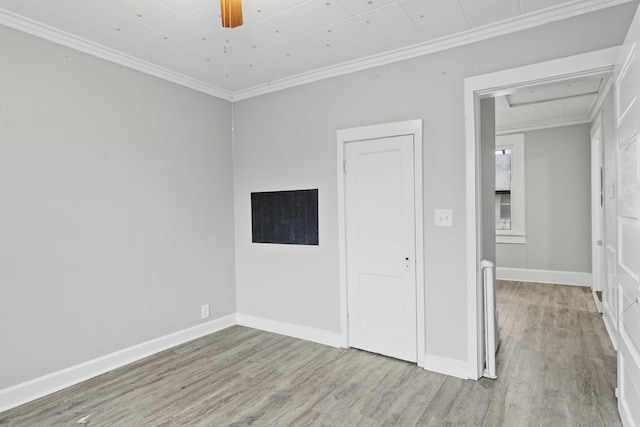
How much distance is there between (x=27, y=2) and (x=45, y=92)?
0.62 m

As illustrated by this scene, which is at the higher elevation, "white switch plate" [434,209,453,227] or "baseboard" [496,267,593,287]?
"white switch plate" [434,209,453,227]

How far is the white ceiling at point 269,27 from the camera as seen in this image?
249 centimetres

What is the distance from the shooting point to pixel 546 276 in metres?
6.37

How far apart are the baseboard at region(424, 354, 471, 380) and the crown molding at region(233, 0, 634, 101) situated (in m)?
2.56

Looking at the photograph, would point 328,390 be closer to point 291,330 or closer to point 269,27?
point 291,330

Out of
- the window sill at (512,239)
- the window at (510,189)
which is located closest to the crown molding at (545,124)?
the window at (510,189)

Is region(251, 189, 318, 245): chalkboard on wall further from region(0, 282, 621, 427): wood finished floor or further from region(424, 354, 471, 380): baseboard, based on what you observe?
region(424, 354, 471, 380): baseboard

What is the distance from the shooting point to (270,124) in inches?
161

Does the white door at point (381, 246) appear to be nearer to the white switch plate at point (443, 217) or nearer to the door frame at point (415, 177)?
the door frame at point (415, 177)

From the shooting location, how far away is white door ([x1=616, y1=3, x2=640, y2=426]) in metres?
1.81

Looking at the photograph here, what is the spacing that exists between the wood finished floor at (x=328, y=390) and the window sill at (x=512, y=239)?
9.68 feet

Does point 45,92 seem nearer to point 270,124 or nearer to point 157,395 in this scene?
point 270,124

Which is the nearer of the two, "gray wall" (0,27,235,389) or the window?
"gray wall" (0,27,235,389)

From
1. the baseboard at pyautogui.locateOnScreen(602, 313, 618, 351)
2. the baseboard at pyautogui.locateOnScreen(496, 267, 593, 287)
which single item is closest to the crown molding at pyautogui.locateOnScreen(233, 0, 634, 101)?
the baseboard at pyautogui.locateOnScreen(602, 313, 618, 351)
